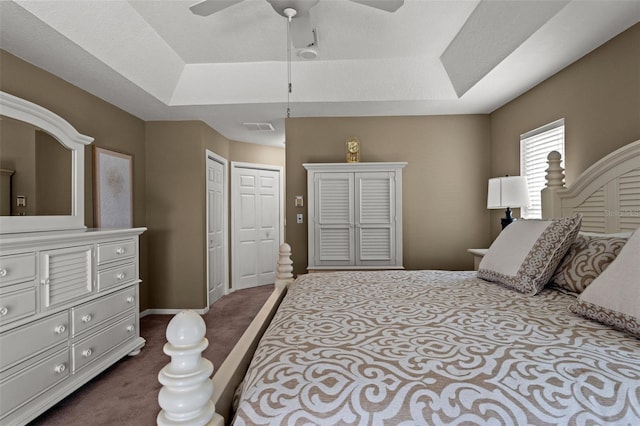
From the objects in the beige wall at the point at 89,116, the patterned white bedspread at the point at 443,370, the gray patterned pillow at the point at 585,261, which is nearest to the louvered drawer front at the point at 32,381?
the beige wall at the point at 89,116

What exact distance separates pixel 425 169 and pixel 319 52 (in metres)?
1.83

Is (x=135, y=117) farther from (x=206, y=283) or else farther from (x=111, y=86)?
(x=206, y=283)

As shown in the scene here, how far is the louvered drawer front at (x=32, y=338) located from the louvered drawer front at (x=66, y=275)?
0.37 feet

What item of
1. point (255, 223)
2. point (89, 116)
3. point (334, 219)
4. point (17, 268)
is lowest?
point (17, 268)

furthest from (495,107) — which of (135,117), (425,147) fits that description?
(135,117)

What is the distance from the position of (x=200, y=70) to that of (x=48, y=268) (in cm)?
226

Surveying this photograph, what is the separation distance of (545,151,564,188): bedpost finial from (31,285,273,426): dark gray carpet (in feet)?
9.89

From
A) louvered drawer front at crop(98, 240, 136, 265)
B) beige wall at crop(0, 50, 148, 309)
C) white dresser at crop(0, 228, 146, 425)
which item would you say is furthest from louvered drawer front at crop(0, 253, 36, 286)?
beige wall at crop(0, 50, 148, 309)

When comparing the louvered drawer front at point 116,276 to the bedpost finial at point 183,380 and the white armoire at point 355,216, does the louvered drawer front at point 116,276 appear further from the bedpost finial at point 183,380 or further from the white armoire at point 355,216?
the bedpost finial at point 183,380

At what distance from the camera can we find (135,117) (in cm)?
377

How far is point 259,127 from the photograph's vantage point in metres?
4.24

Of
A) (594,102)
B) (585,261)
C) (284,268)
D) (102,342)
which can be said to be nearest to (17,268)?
(102,342)

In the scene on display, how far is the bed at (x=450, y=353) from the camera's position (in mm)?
720

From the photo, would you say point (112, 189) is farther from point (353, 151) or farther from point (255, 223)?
point (353, 151)
